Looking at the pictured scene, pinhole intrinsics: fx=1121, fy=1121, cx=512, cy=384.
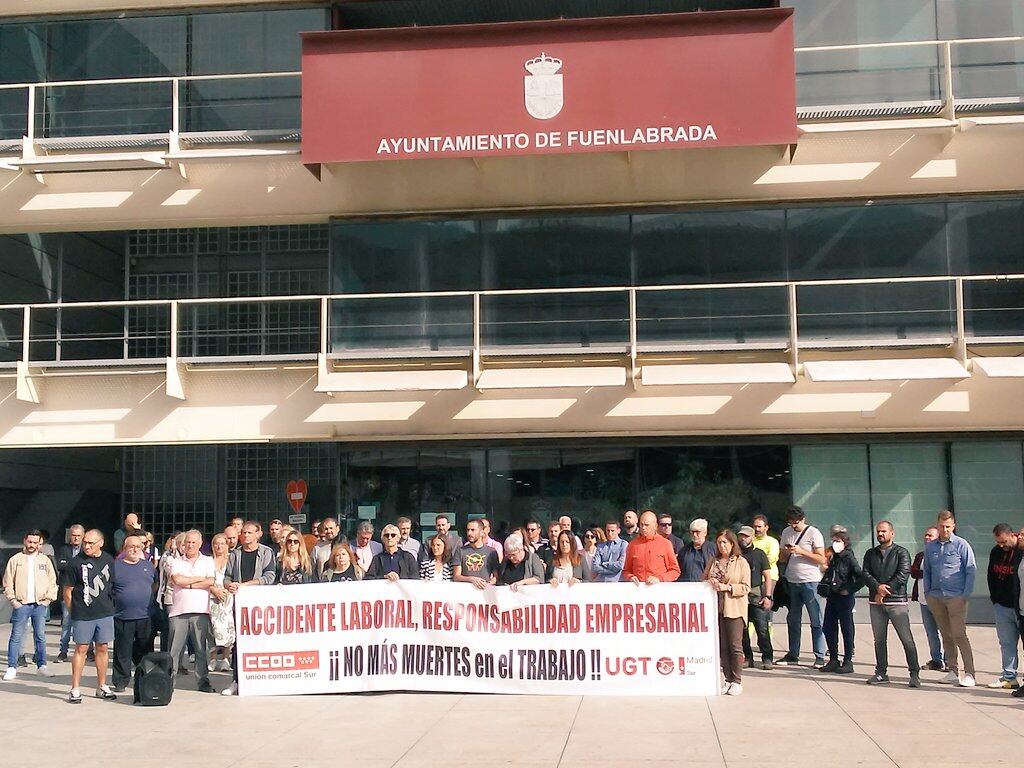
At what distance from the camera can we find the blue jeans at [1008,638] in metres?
12.1

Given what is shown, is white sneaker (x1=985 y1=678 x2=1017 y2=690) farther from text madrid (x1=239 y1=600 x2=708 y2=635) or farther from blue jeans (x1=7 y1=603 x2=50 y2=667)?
blue jeans (x1=7 y1=603 x2=50 y2=667)

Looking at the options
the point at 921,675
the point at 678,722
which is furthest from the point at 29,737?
the point at 921,675

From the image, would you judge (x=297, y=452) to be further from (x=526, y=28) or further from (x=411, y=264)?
(x=526, y=28)

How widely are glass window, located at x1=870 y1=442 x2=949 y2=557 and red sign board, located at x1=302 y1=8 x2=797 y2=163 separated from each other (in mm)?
5283

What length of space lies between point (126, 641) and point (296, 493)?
8.49 m

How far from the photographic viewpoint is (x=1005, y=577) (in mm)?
12000

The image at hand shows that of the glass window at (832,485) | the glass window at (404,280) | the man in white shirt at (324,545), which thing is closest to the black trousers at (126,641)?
the man in white shirt at (324,545)

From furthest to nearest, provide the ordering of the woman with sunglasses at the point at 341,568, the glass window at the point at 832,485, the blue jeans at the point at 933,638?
the glass window at the point at 832,485, the blue jeans at the point at 933,638, the woman with sunglasses at the point at 341,568

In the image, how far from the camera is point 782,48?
16.7 metres

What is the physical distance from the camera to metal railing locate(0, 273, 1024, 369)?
57.2 ft

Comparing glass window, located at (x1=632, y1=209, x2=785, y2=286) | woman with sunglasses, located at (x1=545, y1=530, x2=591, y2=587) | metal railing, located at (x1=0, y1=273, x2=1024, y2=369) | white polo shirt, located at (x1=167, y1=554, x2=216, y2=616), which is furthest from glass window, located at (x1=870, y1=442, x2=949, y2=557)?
white polo shirt, located at (x1=167, y1=554, x2=216, y2=616)

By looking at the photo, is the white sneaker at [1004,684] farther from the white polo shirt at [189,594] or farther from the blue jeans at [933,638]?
the white polo shirt at [189,594]

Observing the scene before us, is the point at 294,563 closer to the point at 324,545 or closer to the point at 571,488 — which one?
the point at 324,545

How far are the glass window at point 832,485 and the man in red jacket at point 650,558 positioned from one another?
6362 mm
